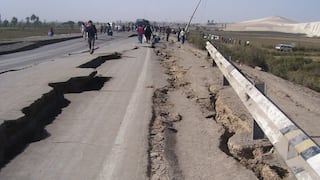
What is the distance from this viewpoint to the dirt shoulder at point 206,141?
5348 mm

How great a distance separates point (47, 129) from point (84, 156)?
5.84ft

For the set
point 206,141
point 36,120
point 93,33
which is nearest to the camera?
point 206,141

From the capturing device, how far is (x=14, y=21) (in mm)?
145625

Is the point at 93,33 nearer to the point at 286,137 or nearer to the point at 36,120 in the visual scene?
the point at 36,120

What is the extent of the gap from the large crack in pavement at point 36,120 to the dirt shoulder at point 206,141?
179 centimetres

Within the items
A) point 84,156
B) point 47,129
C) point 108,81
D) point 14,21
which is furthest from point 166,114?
point 14,21

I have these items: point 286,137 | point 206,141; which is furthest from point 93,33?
point 286,137

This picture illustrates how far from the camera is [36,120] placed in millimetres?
7637

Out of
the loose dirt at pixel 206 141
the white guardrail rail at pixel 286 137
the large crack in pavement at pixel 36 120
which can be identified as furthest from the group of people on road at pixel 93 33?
the white guardrail rail at pixel 286 137

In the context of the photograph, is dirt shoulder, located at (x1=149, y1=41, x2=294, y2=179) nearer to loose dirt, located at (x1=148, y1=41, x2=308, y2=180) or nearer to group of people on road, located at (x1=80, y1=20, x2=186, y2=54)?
loose dirt, located at (x1=148, y1=41, x2=308, y2=180)

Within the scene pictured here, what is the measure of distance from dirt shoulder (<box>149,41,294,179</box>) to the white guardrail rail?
1.70 ft

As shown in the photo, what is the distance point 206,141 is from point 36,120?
2877mm


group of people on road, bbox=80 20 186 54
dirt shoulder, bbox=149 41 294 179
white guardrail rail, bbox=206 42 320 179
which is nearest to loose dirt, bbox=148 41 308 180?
dirt shoulder, bbox=149 41 294 179

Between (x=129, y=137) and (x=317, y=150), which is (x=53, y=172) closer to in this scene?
(x=129, y=137)
